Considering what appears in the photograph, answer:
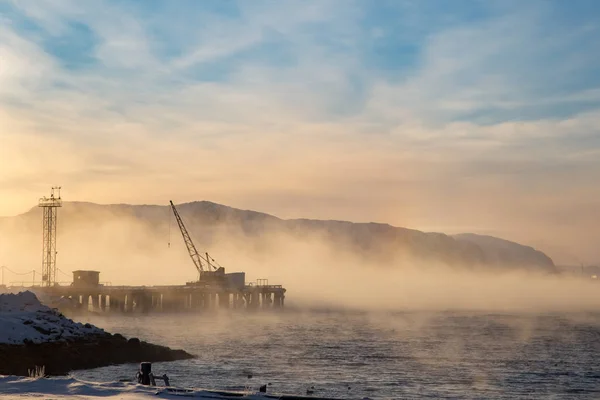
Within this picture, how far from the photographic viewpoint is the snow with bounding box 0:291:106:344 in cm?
6234

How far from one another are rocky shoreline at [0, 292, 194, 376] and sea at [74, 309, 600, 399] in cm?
255

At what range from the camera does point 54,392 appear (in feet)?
85.7

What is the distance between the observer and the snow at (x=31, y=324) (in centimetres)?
6234

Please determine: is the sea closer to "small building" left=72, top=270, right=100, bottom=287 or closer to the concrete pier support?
"small building" left=72, top=270, right=100, bottom=287

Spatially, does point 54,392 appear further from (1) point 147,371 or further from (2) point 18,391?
(1) point 147,371

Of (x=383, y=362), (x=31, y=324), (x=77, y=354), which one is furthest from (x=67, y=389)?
(x=383, y=362)

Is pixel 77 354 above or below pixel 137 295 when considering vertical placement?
below

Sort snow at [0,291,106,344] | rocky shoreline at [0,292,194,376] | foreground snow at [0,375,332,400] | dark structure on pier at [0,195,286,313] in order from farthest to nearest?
dark structure on pier at [0,195,286,313]
snow at [0,291,106,344]
rocky shoreline at [0,292,194,376]
foreground snow at [0,375,332,400]

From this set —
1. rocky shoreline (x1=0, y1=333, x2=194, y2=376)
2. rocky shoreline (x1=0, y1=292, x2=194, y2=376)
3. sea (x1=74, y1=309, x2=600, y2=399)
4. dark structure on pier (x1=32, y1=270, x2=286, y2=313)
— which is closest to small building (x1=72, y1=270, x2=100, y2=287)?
dark structure on pier (x1=32, y1=270, x2=286, y2=313)

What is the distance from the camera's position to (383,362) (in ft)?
244

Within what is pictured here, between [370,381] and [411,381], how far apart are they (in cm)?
313

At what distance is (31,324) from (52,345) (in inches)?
146

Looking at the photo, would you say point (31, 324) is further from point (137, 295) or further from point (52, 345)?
point (137, 295)

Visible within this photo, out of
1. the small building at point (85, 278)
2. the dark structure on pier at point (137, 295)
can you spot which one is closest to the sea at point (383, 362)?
the dark structure on pier at point (137, 295)
